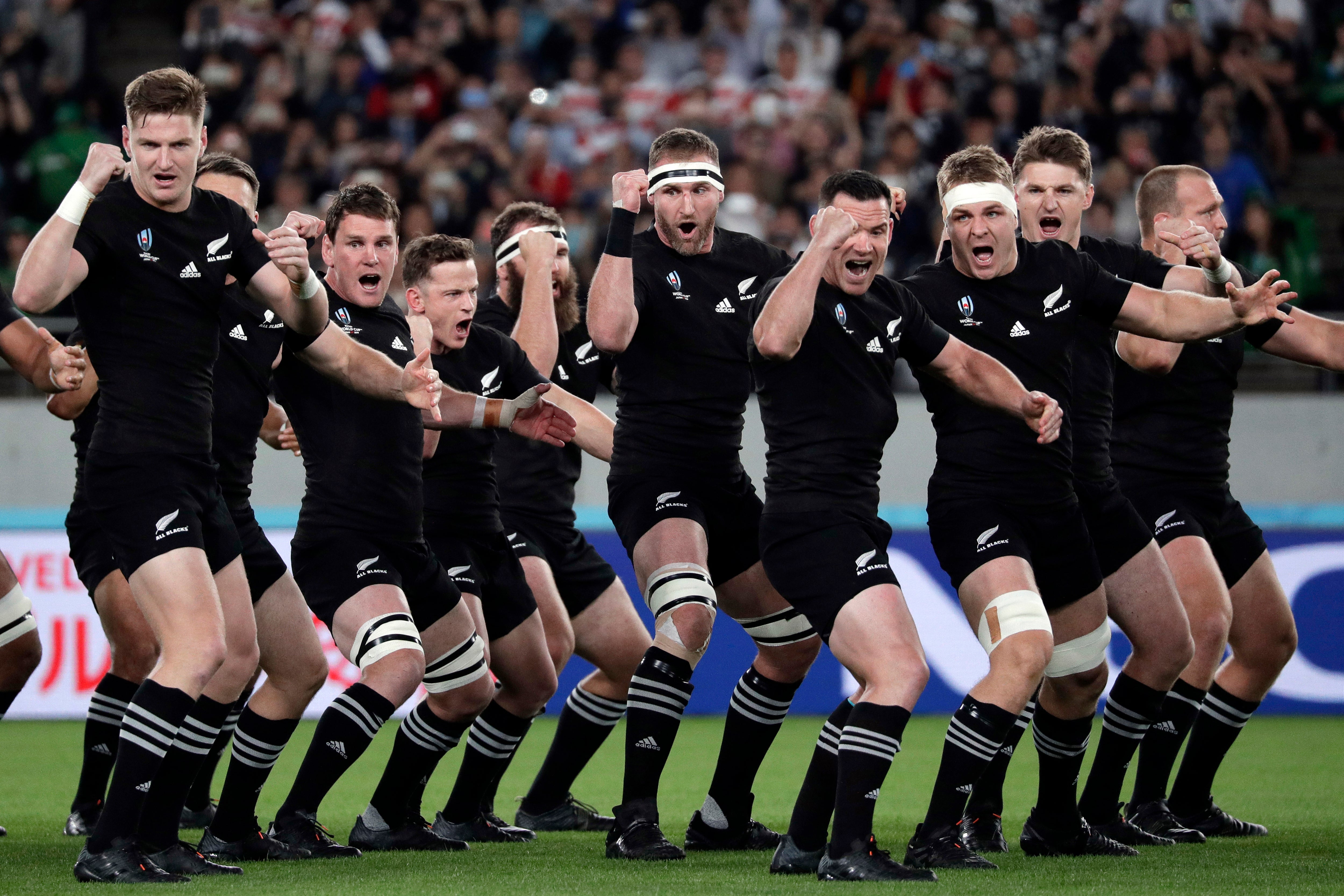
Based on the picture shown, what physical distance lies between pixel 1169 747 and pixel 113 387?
14.9 ft

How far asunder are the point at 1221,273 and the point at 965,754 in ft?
7.04

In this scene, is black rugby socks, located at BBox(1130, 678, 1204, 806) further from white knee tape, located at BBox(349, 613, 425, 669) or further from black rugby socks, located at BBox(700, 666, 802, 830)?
white knee tape, located at BBox(349, 613, 425, 669)

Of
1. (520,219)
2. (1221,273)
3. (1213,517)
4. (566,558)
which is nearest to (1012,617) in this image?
(1221,273)

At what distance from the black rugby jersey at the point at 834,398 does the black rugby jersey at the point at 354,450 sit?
1477 millimetres

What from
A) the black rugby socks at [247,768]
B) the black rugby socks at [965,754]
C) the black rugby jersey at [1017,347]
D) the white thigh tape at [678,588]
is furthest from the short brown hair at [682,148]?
the black rugby socks at [247,768]

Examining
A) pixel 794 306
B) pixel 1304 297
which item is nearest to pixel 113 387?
pixel 794 306

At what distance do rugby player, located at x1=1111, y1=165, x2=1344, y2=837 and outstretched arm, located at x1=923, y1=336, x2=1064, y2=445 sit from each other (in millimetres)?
1259

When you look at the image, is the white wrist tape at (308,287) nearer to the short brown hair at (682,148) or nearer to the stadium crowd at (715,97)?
the short brown hair at (682,148)

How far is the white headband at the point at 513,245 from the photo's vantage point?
8.19 meters

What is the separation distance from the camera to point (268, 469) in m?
14.1

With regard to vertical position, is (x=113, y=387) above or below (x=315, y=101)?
below

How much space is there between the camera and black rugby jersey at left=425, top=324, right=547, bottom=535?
7461 millimetres

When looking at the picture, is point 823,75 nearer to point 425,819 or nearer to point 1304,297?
point 1304,297

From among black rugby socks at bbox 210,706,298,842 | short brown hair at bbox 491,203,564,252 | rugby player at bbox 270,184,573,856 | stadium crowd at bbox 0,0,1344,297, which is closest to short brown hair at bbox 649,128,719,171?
rugby player at bbox 270,184,573,856
